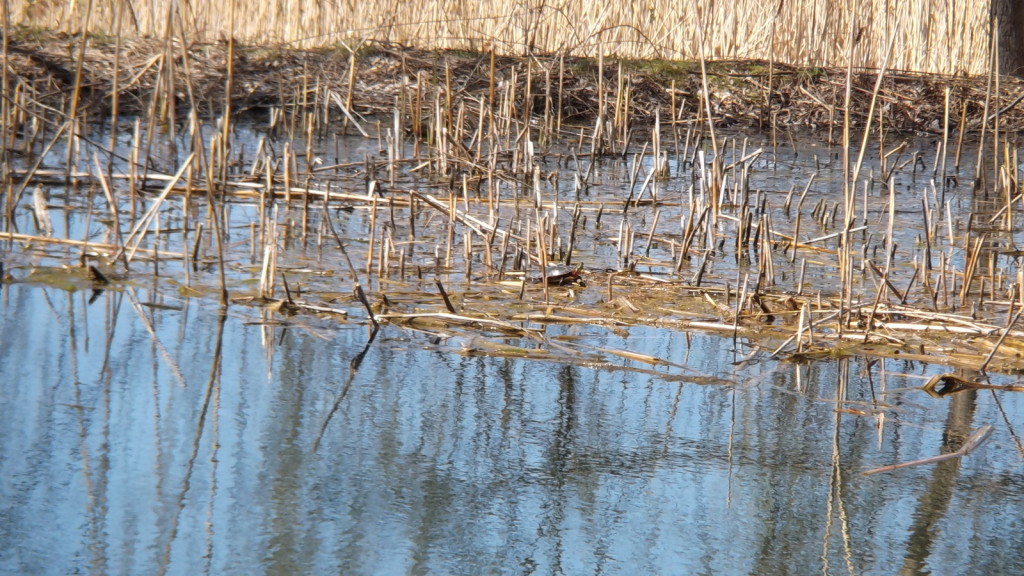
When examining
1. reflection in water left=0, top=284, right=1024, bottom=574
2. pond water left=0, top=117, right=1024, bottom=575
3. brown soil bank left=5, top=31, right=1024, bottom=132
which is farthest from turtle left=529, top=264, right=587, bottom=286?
brown soil bank left=5, top=31, right=1024, bottom=132

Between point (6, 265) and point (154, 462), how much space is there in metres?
2.17

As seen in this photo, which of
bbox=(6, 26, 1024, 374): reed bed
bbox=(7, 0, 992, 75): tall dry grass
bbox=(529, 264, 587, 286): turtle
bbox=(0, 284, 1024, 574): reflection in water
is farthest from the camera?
bbox=(7, 0, 992, 75): tall dry grass

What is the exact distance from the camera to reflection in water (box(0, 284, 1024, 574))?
235 centimetres

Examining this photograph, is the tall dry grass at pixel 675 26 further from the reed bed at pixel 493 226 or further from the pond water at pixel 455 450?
the pond water at pixel 455 450

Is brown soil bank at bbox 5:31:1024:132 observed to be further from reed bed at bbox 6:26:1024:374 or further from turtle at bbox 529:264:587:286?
turtle at bbox 529:264:587:286

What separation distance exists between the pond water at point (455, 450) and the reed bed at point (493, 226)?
14cm

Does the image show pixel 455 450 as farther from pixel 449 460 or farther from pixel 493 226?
pixel 493 226

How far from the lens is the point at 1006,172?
6531mm

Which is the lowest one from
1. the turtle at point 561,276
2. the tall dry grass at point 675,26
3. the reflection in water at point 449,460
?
the reflection in water at point 449,460

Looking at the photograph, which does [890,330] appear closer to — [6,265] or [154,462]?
[154,462]

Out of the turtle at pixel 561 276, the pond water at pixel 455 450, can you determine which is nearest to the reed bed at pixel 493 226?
the turtle at pixel 561 276

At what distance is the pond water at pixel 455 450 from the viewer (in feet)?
7.75

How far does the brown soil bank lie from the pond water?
17.6 feet

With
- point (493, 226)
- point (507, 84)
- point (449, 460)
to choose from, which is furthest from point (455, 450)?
point (507, 84)
